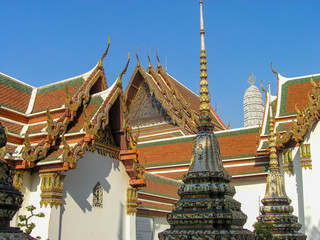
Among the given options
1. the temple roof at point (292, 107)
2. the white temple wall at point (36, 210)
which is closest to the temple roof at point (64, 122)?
the white temple wall at point (36, 210)

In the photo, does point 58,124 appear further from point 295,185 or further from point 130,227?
point 295,185

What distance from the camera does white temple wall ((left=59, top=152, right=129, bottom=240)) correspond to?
765 cm

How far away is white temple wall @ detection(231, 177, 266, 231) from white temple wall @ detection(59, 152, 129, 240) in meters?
6.46

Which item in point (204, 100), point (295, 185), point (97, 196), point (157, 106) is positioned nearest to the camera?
point (204, 100)

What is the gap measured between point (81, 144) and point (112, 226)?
6.95 ft

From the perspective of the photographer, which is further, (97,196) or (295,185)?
(295,185)

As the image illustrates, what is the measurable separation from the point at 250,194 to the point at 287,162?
10.6 ft

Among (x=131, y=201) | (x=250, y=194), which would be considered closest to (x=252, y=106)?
(x=250, y=194)

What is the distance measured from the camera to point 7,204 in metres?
2.02

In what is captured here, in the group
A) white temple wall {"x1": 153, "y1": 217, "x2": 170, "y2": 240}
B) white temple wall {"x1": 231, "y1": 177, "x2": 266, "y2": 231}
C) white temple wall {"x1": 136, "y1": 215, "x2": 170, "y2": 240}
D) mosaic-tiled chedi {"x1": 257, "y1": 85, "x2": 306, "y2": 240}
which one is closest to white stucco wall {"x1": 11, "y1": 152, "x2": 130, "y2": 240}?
white temple wall {"x1": 136, "y1": 215, "x2": 170, "y2": 240}

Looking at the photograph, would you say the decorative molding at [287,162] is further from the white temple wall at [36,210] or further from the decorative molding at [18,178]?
the decorative molding at [18,178]

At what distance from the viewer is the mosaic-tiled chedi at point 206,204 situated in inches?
146

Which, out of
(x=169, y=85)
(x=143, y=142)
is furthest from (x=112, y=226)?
(x=169, y=85)

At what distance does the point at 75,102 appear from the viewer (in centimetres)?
823
